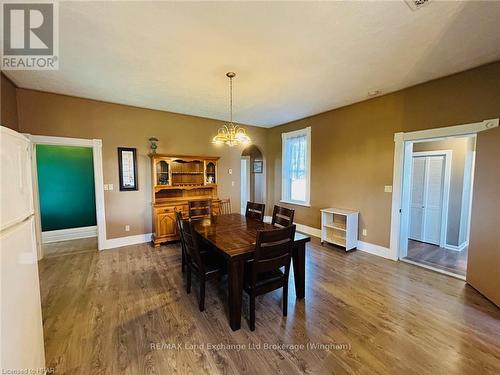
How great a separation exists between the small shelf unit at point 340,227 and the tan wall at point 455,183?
181cm

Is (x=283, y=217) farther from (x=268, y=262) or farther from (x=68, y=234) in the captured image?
(x=68, y=234)

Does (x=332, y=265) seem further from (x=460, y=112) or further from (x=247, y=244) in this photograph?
(x=460, y=112)

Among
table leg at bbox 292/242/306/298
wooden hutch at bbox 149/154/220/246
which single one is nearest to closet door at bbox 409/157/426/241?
table leg at bbox 292/242/306/298

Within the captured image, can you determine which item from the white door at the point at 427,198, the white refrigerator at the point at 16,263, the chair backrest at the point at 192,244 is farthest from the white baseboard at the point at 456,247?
the white refrigerator at the point at 16,263

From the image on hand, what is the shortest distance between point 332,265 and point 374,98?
9.66 feet

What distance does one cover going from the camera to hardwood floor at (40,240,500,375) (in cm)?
170

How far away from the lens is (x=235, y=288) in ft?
6.57

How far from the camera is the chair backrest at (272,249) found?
1.93 metres

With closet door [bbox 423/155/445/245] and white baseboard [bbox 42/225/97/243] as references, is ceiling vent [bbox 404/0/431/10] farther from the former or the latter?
white baseboard [bbox 42/225/97/243]

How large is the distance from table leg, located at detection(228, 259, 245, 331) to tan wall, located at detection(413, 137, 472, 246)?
14.6 ft

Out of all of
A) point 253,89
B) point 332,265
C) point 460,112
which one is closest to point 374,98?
point 460,112

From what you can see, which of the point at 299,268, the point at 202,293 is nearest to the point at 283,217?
the point at 299,268

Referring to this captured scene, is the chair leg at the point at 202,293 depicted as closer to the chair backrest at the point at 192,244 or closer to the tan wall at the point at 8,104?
the chair backrest at the point at 192,244

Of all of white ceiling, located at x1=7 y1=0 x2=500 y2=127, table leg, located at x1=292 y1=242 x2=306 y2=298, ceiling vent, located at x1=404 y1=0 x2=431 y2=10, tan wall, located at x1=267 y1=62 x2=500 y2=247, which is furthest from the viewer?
tan wall, located at x1=267 y1=62 x2=500 y2=247
